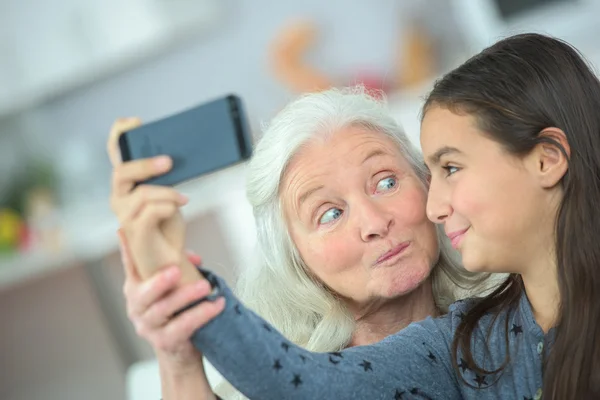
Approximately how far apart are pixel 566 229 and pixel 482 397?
0.87ft

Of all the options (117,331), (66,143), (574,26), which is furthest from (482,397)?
(66,143)

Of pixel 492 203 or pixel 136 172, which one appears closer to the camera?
pixel 136 172

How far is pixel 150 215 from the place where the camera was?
991 millimetres

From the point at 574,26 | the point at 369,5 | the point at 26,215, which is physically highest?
the point at 369,5

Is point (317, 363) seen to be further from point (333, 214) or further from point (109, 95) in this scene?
point (109, 95)

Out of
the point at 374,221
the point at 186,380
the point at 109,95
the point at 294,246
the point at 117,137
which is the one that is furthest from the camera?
the point at 109,95

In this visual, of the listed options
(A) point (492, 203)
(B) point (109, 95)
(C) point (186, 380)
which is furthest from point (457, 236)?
(B) point (109, 95)

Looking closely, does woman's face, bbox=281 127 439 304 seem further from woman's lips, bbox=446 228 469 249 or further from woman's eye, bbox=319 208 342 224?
woman's lips, bbox=446 228 469 249

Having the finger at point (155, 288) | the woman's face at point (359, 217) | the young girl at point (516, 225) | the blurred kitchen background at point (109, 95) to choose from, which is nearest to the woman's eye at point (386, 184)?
the woman's face at point (359, 217)

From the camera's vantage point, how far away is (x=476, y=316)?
1329 mm

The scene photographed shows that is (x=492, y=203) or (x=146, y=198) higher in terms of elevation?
(x=146, y=198)

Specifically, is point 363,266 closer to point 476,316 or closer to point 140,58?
point 476,316

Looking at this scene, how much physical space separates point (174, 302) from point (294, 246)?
602 millimetres

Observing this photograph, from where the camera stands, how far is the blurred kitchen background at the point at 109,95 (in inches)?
161
